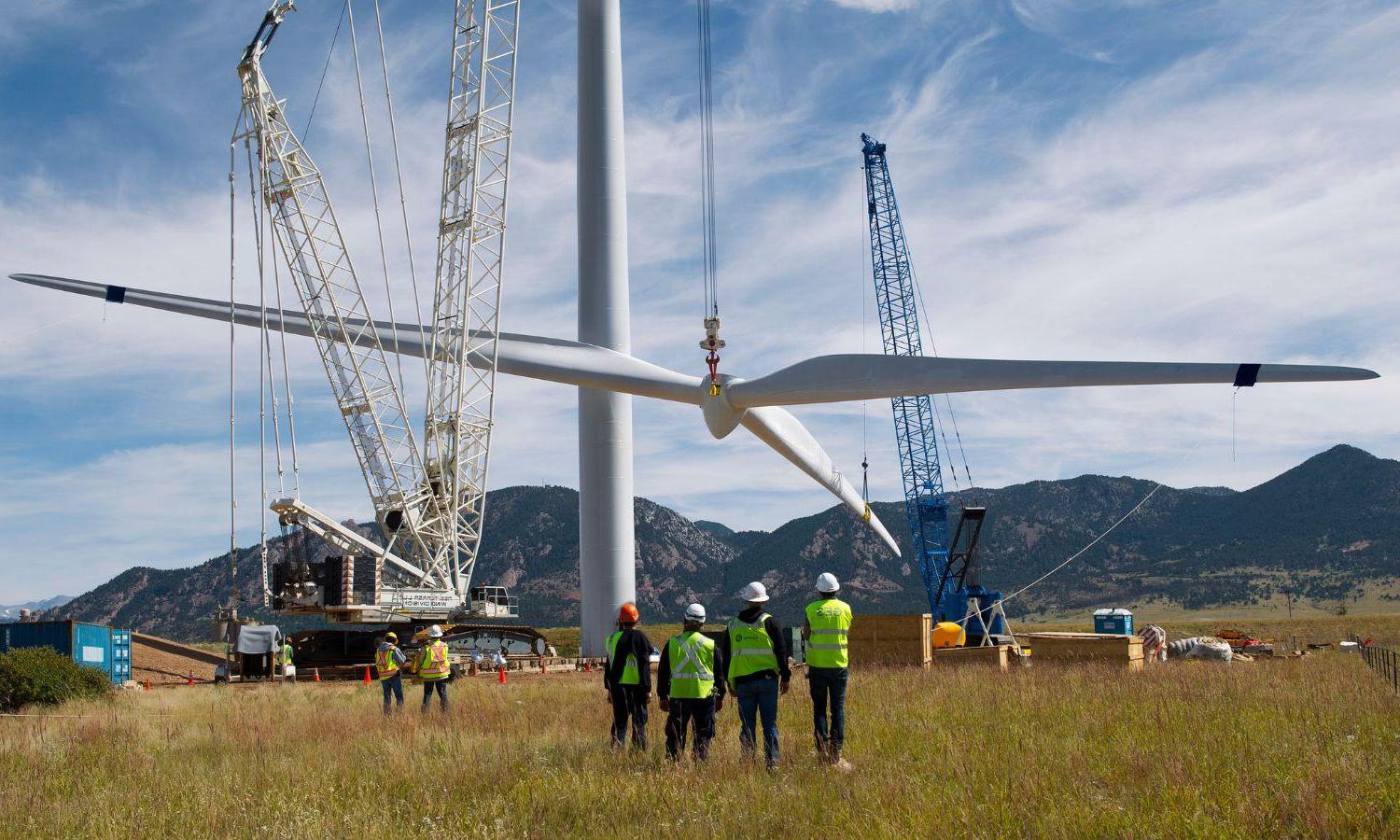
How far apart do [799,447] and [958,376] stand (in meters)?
8.65

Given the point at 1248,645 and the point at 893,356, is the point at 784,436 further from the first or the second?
the point at 1248,645

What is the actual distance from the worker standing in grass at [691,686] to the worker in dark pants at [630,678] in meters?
1.00

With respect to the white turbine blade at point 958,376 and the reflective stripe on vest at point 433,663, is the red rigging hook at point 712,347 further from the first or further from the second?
the reflective stripe on vest at point 433,663

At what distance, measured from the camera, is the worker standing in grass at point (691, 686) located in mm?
12188

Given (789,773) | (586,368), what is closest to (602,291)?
(586,368)

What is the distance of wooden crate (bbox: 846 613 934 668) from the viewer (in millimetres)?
26984

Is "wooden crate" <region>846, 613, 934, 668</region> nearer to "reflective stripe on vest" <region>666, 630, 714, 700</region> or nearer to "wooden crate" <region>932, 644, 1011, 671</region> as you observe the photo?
"wooden crate" <region>932, 644, 1011, 671</region>

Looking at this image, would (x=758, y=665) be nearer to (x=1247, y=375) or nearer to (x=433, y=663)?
(x=433, y=663)

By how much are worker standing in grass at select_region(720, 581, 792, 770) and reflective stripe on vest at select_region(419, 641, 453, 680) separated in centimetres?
808

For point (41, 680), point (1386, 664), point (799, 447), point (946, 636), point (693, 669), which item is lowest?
point (946, 636)

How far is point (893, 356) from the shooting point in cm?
2689

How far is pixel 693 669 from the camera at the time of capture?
1220cm

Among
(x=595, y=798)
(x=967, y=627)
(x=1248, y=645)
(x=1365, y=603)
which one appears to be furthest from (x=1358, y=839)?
(x=1365, y=603)

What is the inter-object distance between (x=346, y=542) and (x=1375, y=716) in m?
39.3
